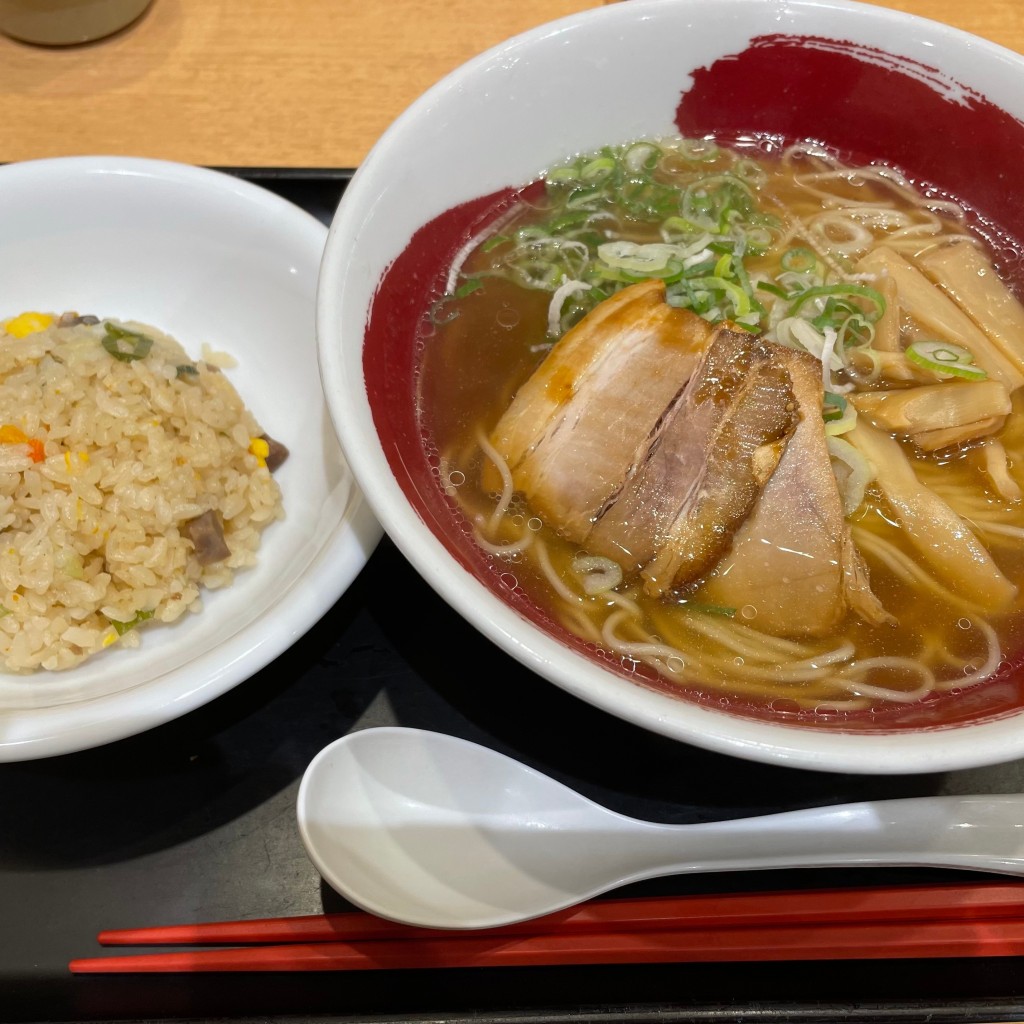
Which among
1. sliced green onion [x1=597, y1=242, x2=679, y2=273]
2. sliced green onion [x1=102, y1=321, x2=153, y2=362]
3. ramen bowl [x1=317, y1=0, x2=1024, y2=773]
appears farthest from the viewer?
sliced green onion [x1=102, y1=321, x2=153, y2=362]

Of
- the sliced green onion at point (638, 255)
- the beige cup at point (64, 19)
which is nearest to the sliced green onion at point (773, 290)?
the sliced green onion at point (638, 255)

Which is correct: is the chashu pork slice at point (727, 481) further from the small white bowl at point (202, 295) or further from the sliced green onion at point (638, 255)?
the small white bowl at point (202, 295)

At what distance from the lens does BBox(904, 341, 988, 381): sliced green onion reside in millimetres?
1551

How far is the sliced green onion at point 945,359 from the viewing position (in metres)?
1.55

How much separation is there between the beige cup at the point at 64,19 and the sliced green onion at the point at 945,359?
244 centimetres

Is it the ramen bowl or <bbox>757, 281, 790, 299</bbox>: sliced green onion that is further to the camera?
<bbox>757, 281, 790, 299</bbox>: sliced green onion

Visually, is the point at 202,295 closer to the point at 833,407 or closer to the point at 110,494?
the point at 110,494

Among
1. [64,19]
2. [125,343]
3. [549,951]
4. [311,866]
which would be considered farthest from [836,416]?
[64,19]

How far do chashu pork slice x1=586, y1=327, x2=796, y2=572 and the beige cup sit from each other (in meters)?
2.21

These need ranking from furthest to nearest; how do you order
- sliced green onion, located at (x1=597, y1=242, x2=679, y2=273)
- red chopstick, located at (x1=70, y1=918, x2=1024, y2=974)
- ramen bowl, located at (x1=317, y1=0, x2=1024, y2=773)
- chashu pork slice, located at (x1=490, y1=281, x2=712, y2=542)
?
sliced green onion, located at (x1=597, y1=242, x2=679, y2=273) < chashu pork slice, located at (x1=490, y1=281, x2=712, y2=542) < red chopstick, located at (x1=70, y1=918, x2=1024, y2=974) < ramen bowl, located at (x1=317, y1=0, x2=1024, y2=773)

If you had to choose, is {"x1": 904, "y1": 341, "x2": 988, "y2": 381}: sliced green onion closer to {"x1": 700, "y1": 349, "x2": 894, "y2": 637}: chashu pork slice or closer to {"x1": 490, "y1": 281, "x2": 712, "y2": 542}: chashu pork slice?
{"x1": 700, "y1": 349, "x2": 894, "y2": 637}: chashu pork slice

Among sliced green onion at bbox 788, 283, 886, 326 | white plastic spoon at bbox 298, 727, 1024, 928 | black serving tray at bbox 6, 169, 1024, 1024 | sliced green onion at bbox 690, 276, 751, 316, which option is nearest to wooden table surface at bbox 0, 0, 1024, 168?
sliced green onion at bbox 690, 276, 751, 316

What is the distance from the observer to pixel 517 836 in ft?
4.50

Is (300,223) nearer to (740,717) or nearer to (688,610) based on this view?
(688,610)
